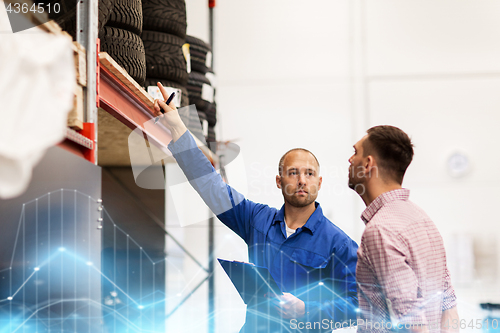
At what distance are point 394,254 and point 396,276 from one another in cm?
5

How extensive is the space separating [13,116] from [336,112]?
350cm

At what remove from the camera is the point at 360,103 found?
3.85 m

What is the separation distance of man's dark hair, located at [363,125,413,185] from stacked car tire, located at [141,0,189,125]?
1.08 metres

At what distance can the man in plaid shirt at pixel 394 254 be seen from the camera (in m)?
1.05

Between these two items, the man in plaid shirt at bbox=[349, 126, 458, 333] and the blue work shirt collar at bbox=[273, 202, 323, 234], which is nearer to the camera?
the man in plaid shirt at bbox=[349, 126, 458, 333]

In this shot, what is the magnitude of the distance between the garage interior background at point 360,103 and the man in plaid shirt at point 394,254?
2327 mm

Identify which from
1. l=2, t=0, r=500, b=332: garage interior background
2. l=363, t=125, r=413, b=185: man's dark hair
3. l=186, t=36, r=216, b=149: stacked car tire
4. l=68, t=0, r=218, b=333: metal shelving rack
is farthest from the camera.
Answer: l=2, t=0, r=500, b=332: garage interior background

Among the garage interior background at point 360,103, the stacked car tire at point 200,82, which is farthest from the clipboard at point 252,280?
the garage interior background at point 360,103

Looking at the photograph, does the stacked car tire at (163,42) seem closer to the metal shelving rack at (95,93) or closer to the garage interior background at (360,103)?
the metal shelving rack at (95,93)

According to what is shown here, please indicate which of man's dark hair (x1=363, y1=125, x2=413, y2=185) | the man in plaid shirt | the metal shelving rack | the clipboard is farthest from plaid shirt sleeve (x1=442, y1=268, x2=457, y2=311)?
the metal shelving rack

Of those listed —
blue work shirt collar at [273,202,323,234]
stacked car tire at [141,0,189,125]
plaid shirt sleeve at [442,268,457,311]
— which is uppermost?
stacked car tire at [141,0,189,125]

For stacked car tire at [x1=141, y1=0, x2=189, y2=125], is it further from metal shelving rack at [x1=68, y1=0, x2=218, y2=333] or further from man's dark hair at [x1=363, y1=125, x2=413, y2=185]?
man's dark hair at [x1=363, y1=125, x2=413, y2=185]

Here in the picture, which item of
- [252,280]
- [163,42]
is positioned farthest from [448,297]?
[163,42]

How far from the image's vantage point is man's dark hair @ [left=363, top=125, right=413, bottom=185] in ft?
4.06
